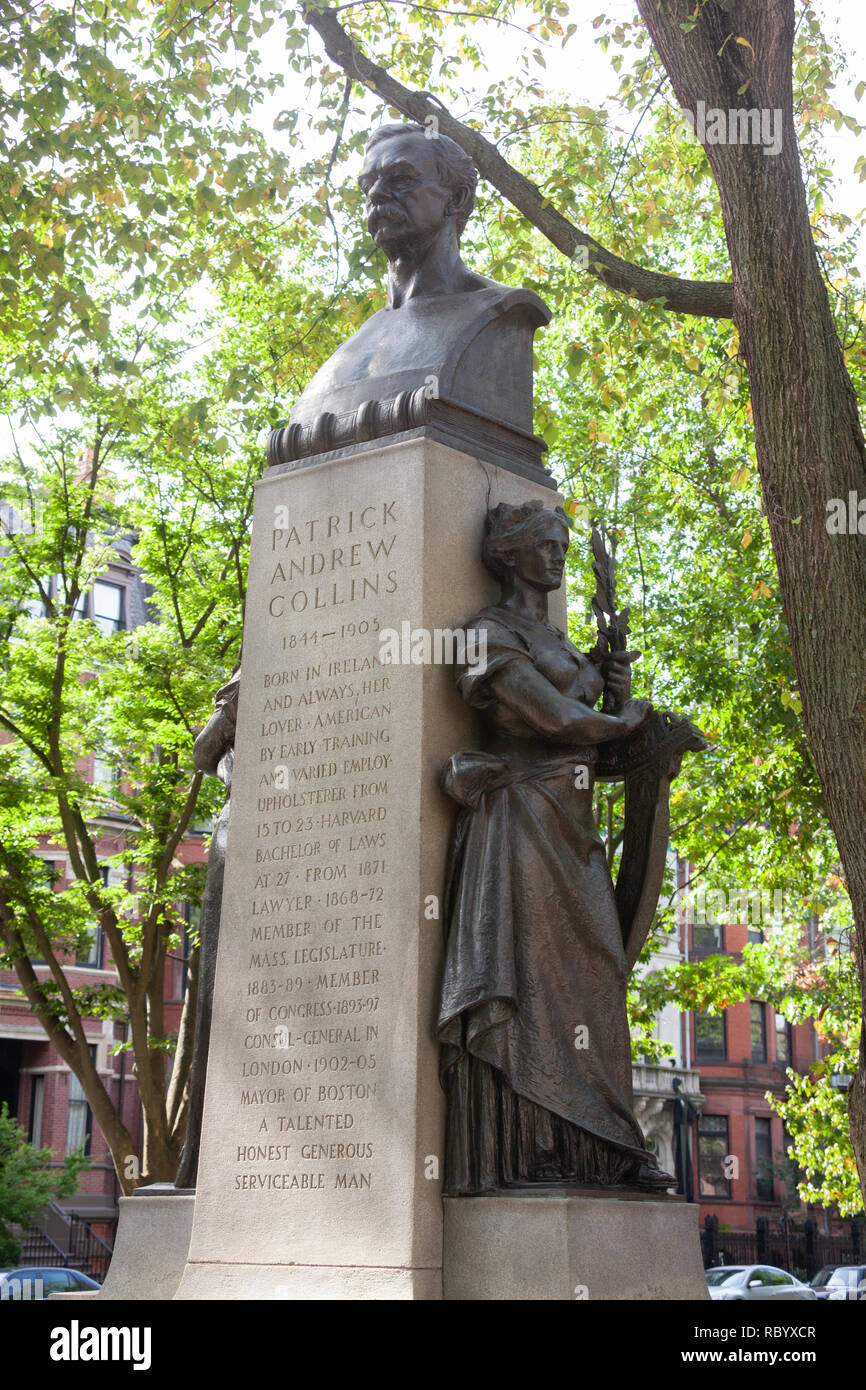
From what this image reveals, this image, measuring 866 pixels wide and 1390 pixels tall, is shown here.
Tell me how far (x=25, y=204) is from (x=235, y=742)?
7.76 meters

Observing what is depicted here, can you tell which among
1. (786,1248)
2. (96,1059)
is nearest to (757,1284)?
(786,1248)

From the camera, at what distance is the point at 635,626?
840 inches

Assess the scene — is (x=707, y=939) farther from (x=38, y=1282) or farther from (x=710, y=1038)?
(x=38, y=1282)

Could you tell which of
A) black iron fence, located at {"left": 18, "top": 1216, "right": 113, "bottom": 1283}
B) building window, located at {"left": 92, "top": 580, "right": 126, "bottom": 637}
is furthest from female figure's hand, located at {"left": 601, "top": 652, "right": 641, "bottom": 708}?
building window, located at {"left": 92, "top": 580, "right": 126, "bottom": 637}

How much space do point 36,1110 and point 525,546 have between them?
36.5 m

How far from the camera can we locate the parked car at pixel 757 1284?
30.1 meters

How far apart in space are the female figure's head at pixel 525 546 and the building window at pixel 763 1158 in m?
51.2

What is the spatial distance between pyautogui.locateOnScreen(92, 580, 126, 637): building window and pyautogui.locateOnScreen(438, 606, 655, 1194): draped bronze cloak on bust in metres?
33.9

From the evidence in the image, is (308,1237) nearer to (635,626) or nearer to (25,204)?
(25,204)

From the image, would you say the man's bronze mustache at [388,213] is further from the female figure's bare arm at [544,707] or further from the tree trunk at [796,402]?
the tree trunk at [796,402]

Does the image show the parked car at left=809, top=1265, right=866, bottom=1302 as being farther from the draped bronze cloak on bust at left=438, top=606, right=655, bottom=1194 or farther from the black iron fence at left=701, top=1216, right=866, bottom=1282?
the draped bronze cloak on bust at left=438, top=606, right=655, bottom=1194

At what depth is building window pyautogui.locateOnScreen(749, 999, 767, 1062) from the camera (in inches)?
2296

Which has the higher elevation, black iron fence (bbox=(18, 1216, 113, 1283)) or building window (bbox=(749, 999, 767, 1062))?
building window (bbox=(749, 999, 767, 1062))
